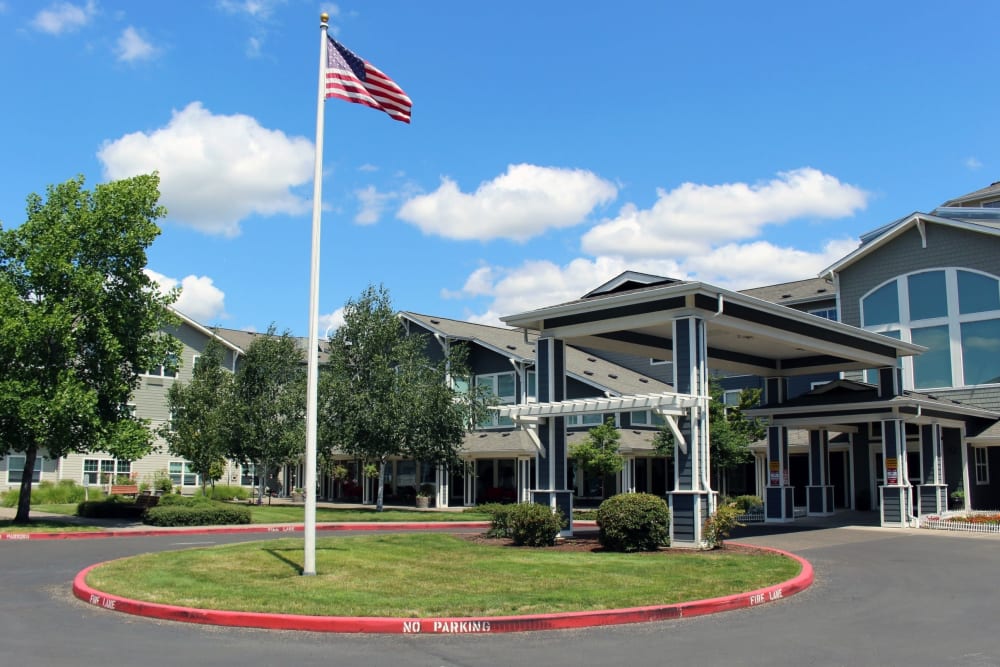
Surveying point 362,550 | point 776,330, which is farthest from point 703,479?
point 362,550

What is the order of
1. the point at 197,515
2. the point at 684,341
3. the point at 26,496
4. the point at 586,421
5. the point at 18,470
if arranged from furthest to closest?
1. the point at 18,470
2. the point at 586,421
3. the point at 26,496
4. the point at 197,515
5. the point at 684,341

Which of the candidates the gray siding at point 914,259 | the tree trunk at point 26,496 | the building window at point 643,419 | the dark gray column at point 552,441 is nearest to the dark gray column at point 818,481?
the gray siding at point 914,259

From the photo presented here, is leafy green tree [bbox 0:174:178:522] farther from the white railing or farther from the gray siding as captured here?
the gray siding

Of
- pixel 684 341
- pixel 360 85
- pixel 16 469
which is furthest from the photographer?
pixel 16 469

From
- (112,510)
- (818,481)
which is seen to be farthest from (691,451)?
(112,510)

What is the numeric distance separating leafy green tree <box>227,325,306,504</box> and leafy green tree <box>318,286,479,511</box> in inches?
69.5

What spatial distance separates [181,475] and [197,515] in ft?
76.5

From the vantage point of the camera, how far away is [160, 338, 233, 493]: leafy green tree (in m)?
37.6

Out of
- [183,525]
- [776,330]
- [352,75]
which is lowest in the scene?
[183,525]

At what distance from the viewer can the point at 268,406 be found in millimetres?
38156

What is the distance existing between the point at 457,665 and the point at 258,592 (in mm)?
4665

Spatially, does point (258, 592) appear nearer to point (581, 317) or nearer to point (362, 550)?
point (362, 550)

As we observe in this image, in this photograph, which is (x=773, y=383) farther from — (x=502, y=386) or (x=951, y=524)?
(x=502, y=386)

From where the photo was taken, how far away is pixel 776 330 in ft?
74.9
